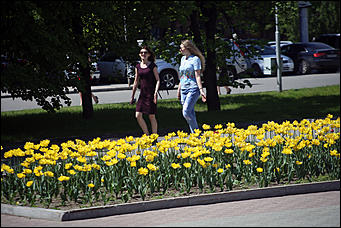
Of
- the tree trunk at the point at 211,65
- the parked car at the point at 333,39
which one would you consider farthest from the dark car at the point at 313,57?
the tree trunk at the point at 211,65

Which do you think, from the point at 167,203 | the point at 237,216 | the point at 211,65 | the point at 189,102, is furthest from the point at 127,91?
the point at 237,216

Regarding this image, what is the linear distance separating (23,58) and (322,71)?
23708 millimetres

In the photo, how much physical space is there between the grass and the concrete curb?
18.5 ft

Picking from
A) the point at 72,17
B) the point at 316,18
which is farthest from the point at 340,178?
the point at 316,18

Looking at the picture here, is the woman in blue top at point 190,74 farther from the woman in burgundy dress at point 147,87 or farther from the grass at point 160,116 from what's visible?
the grass at point 160,116

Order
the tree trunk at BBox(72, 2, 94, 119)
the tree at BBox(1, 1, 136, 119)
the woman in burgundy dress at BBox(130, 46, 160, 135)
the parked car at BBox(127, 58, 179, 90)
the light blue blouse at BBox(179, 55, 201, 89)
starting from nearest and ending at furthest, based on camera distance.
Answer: the light blue blouse at BBox(179, 55, 201, 89) → the woman in burgundy dress at BBox(130, 46, 160, 135) → the tree at BBox(1, 1, 136, 119) → the tree trunk at BBox(72, 2, 94, 119) → the parked car at BBox(127, 58, 179, 90)

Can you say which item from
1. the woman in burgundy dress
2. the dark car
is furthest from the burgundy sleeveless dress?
the dark car

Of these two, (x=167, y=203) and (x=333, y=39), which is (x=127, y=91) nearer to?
(x=333, y=39)

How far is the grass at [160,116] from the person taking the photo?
13.4 metres

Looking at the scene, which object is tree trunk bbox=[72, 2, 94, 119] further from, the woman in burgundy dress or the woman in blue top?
the woman in blue top

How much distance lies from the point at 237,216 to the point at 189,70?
195 inches

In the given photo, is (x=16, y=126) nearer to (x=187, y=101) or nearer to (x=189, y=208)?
(x=187, y=101)

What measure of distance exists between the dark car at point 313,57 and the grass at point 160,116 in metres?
11.3

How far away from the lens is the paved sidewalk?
6.25 meters
